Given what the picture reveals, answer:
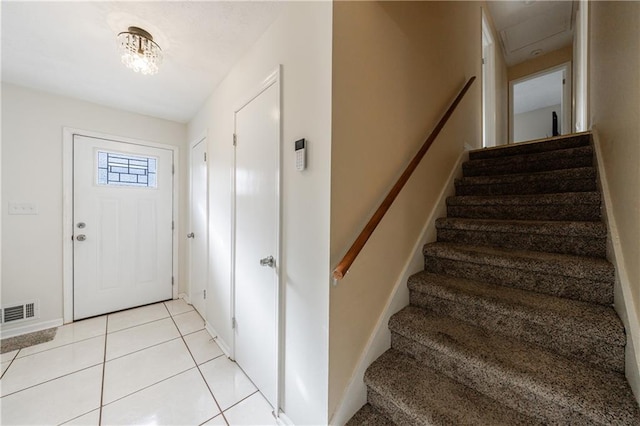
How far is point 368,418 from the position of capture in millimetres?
1217

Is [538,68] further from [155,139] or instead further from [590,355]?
[155,139]

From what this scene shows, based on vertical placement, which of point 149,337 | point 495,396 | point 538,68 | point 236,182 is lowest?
point 149,337

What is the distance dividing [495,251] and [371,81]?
1385 millimetres

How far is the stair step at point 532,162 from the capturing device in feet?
6.14

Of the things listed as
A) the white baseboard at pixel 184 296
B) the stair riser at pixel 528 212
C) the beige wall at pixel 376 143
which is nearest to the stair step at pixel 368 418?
the beige wall at pixel 376 143

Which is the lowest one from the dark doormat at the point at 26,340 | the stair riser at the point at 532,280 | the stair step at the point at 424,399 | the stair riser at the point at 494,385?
the dark doormat at the point at 26,340

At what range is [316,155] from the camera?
3.97 feet

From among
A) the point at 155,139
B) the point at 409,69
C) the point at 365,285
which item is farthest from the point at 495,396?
the point at 155,139

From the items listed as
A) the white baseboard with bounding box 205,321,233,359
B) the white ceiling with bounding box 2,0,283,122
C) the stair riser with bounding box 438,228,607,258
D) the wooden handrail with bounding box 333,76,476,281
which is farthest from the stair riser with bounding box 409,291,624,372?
the white ceiling with bounding box 2,0,283,122

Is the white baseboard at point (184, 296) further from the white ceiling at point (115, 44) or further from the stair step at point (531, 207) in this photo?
the stair step at point (531, 207)

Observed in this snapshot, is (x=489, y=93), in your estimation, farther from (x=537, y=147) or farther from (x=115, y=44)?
(x=115, y=44)

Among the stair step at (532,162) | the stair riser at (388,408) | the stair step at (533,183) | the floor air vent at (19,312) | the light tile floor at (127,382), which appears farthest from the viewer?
the floor air vent at (19,312)

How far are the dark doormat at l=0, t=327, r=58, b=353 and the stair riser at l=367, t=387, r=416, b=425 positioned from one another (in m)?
3.08

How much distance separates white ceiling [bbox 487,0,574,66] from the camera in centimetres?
321
